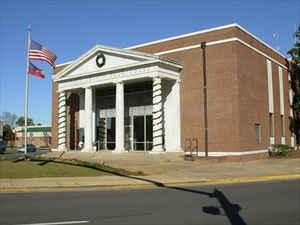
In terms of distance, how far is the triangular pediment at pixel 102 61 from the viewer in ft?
85.7

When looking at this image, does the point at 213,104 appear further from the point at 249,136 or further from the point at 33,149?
the point at 33,149

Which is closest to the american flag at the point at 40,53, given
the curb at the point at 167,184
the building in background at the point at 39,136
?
the curb at the point at 167,184

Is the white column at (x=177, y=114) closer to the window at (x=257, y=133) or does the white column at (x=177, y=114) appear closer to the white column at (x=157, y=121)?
the white column at (x=157, y=121)

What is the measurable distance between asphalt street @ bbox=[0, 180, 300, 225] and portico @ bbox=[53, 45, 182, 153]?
529 inches

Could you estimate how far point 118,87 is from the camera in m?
27.0

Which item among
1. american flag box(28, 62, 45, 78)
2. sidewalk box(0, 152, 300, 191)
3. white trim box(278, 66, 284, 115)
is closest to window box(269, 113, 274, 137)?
white trim box(278, 66, 284, 115)

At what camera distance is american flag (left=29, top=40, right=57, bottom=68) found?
70.0 ft

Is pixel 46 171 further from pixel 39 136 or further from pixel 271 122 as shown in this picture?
pixel 39 136

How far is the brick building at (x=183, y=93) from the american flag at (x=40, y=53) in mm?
6363

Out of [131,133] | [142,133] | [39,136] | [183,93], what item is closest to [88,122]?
[131,133]

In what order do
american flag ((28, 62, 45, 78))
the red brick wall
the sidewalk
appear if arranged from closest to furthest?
the sidewalk
american flag ((28, 62, 45, 78))
the red brick wall

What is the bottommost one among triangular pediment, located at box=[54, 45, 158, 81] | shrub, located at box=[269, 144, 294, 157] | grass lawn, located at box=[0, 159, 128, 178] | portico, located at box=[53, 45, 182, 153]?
grass lawn, located at box=[0, 159, 128, 178]

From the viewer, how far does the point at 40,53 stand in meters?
21.6

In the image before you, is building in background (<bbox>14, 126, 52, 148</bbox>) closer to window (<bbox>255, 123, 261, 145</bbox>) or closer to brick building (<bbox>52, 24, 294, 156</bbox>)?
brick building (<bbox>52, 24, 294, 156</bbox>)
